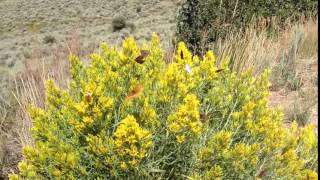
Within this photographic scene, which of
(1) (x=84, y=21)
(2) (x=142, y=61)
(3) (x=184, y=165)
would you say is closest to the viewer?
(3) (x=184, y=165)

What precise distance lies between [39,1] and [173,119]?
3653 cm

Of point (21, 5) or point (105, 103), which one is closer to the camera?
point (105, 103)

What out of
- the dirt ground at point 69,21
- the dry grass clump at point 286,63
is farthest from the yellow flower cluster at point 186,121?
the dirt ground at point 69,21

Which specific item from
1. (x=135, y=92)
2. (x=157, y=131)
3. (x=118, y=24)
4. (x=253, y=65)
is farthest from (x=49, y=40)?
(x=157, y=131)

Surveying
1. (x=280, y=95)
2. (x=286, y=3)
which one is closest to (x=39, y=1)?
(x=286, y=3)

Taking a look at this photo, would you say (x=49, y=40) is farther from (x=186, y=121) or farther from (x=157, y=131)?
(x=186, y=121)

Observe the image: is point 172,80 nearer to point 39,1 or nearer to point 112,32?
point 112,32

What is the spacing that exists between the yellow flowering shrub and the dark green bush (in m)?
3.29

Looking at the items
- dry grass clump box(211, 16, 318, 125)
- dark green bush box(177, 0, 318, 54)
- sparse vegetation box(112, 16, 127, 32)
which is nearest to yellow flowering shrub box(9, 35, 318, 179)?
dry grass clump box(211, 16, 318, 125)

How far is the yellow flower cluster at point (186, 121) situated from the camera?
8.46 ft

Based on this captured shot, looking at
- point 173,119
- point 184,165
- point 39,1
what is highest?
point 173,119

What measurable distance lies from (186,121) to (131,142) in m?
0.28

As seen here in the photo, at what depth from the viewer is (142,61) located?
3092 mm

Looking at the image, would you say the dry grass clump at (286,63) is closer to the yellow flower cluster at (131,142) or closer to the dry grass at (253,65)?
the dry grass at (253,65)
